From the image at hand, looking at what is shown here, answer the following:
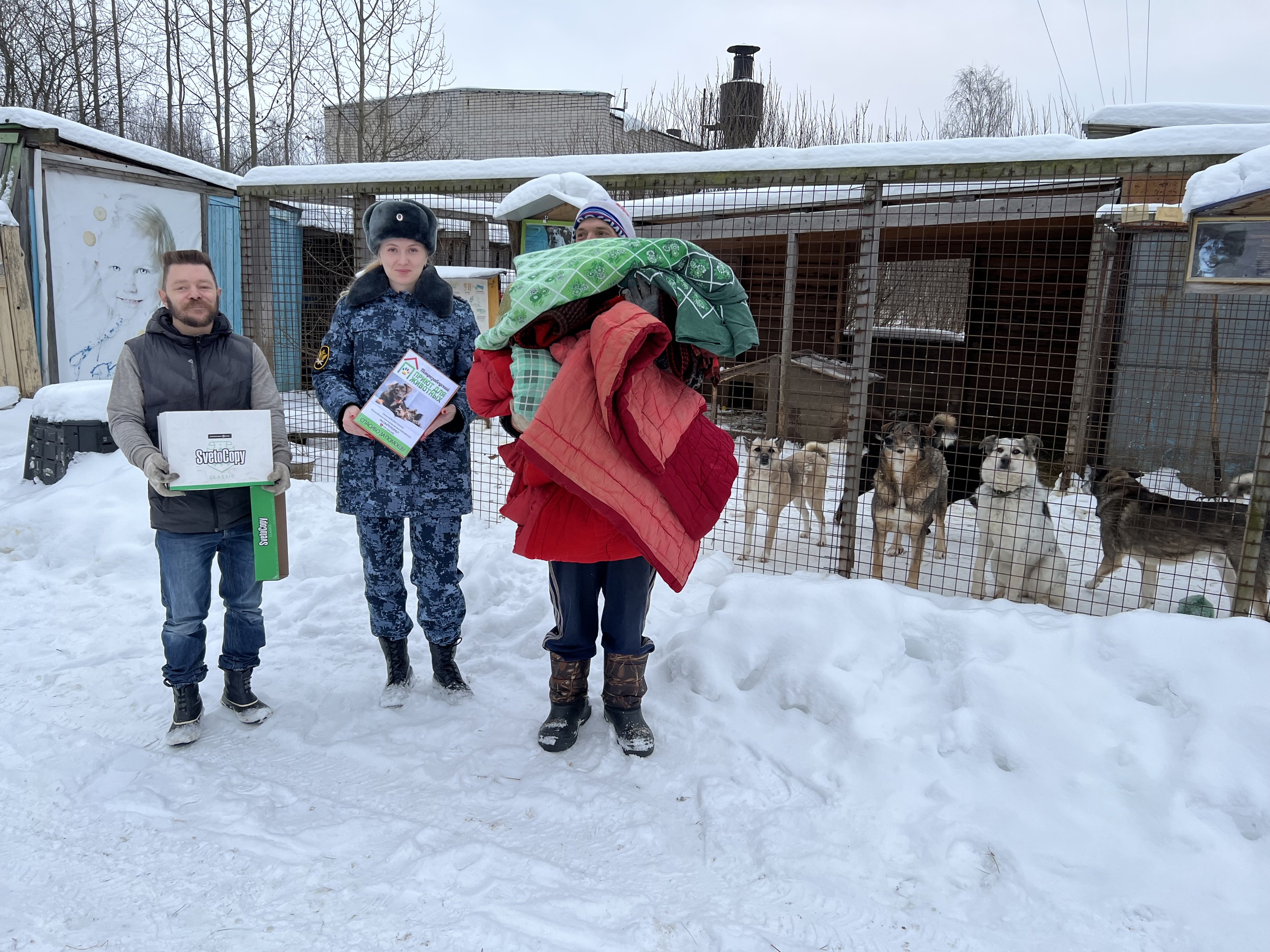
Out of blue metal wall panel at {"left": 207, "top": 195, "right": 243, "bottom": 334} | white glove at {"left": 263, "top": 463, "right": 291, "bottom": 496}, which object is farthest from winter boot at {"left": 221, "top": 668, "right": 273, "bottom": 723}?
blue metal wall panel at {"left": 207, "top": 195, "right": 243, "bottom": 334}

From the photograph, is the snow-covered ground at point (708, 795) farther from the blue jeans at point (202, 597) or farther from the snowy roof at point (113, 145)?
the snowy roof at point (113, 145)

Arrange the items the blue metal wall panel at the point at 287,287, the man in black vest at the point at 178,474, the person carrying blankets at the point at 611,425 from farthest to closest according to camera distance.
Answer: the blue metal wall panel at the point at 287,287 → the man in black vest at the point at 178,474 → the person carrying blankets at the point at 611,425

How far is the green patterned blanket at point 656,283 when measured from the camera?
2361mm

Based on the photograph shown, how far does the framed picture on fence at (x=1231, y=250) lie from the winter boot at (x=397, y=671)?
3501 millimetres

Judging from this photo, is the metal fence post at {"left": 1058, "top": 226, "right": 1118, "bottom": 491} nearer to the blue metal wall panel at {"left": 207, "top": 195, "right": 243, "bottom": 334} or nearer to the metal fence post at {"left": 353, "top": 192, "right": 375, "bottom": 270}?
the metal fence post at {"left": 353, "top": 192, "right": 375, "bottom": 270}

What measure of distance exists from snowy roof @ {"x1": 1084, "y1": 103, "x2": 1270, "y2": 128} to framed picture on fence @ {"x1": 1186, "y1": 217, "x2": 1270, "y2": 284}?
11.6ft

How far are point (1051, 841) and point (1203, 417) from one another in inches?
220

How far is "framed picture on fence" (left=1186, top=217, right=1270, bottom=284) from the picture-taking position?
3.01 metres

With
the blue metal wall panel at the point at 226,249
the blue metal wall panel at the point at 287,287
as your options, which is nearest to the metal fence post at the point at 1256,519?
the blue metal wall panel at the point at 287,287

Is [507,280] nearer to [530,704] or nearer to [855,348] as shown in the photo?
[855,348]

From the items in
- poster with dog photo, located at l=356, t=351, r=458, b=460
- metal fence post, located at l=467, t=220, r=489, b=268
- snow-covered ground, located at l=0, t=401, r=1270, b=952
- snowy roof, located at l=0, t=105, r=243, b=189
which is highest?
snowy roof, located at l=0, t=105, r=243, b=189

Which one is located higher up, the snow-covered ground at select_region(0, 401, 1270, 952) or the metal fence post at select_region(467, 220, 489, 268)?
the metal fence post at select_region(467, 220, 489, 268)

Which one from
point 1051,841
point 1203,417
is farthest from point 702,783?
point 1203,417

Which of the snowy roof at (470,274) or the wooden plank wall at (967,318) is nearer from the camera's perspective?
the snowy roof at (470,274)
